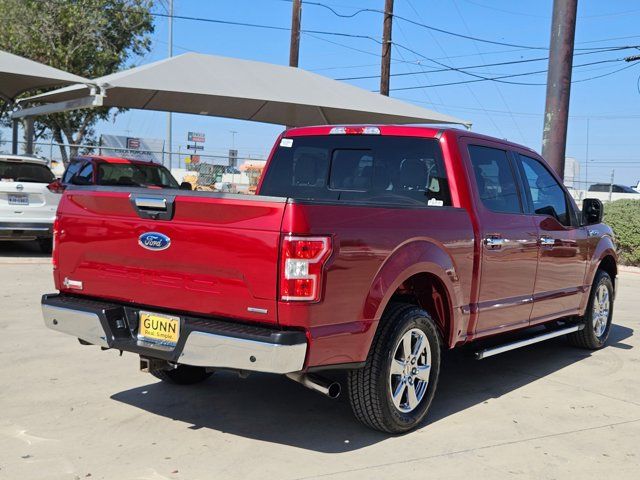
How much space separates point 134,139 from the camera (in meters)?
24.9

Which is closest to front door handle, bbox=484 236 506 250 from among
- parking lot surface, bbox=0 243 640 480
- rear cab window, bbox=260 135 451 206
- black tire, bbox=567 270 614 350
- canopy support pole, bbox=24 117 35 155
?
rear cab window, bbox=260 135 451 206

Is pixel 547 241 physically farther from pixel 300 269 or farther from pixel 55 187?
pixel 55 187

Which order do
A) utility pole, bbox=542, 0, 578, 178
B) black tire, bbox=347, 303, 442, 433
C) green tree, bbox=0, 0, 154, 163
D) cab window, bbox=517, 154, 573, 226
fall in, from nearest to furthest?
black tire, bbox=347, 303, 442, 433
cab window, bbox=517, 154, 573, 226
utility pole, bbox=542, 0, 578, 178
green tree, bbox=0, 0, 154, 163

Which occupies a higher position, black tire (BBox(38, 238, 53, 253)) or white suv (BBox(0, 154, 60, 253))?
white suv (BBox(0, 154, 60, 253))

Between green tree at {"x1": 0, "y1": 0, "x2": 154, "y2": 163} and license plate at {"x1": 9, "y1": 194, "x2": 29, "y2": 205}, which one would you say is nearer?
license plate at {"x1": 9, "y1": 194, "x2": 29, "y2": 205}

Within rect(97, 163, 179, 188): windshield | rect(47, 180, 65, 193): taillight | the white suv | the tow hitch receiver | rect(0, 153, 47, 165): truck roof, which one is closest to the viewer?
the tow hitch receiver

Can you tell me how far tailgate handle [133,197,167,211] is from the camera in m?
4.02

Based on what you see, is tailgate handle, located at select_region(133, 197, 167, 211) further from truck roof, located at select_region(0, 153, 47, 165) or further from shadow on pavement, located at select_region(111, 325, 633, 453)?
truck roof, located at select_region(0, 153, 47, 165)

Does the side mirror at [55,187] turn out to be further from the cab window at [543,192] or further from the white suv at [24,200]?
the cab window at [543,192]

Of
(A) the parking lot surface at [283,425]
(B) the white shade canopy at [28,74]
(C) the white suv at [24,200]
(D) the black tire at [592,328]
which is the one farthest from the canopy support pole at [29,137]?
(D) the black tire at [592,328]

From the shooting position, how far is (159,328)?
4.03 meters

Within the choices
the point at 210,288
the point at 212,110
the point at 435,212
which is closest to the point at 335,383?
the point at 210,288

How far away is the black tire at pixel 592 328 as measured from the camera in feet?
23.0

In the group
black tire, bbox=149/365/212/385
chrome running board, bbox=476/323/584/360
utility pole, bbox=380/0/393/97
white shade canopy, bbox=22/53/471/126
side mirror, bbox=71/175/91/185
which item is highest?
utility pole, bbox=380/0/393/97
